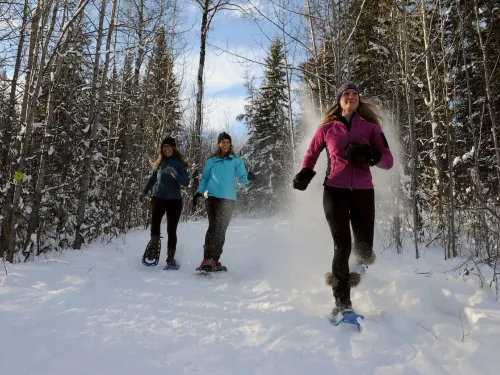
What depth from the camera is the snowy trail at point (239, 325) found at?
1980mm

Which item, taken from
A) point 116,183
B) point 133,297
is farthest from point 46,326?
point 116,183

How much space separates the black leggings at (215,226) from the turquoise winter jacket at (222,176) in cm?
11

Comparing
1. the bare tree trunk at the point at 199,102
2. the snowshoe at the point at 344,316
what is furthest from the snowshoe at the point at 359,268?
the bare tree trunk at the point at 199,102

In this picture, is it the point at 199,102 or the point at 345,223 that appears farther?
the point at 199,102

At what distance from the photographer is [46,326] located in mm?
2400

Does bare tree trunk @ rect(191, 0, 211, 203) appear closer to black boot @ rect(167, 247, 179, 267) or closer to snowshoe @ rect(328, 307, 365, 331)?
black boot @ rect(167, 247, 179, 267)

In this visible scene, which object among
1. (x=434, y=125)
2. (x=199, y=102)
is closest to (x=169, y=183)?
(x=434, y=125)

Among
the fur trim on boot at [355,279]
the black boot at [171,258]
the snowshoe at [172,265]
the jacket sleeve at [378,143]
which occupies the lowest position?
the snowshoe at [172,265]

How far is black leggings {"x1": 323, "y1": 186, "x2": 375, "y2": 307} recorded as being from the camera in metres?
2.72

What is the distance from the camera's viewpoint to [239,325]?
8.68 feet

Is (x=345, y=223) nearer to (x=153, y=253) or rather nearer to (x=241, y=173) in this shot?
(x=241, y=173)

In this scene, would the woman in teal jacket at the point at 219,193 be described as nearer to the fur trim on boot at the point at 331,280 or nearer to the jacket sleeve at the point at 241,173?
the jacket sleeve at the point at 241,173

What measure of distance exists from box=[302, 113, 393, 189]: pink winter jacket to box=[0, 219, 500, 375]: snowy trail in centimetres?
103

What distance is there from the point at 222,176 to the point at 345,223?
2.35m
